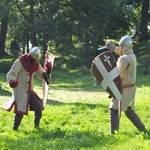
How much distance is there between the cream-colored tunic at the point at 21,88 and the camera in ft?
26.3

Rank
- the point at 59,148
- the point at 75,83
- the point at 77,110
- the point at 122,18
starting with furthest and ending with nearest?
the point at 122,18 → the point at 75,83 → the point at 77,110 → the point at 59,148

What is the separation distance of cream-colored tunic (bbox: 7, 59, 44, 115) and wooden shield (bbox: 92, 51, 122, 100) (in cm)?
152

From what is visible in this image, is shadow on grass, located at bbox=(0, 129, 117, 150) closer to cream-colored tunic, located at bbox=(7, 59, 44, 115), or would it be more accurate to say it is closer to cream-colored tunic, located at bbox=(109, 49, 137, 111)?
cream-colored tunic, located at bbox=(7, 59, 44, 115)

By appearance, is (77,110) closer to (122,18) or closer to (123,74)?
(123,74)

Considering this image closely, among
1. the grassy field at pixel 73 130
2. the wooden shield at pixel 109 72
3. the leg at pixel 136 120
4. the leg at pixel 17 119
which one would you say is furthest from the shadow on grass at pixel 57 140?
the wooden shield at pixel 109 72

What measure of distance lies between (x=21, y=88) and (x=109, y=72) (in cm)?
184

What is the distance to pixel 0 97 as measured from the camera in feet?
50.7

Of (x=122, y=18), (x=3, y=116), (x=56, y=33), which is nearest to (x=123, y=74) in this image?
(x=3, y=116)

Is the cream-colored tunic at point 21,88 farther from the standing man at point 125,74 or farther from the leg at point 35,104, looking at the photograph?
the standing man at point 125,74

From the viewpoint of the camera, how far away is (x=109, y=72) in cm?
716

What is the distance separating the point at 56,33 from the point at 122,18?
22.1 ft

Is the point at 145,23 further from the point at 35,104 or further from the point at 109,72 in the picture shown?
the point at 109,72

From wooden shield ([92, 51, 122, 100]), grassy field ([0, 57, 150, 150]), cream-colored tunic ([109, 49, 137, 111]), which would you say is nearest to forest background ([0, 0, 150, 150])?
grassy field ([0, 57, 150, 150])

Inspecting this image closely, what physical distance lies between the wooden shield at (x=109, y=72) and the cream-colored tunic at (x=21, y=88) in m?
1.52
